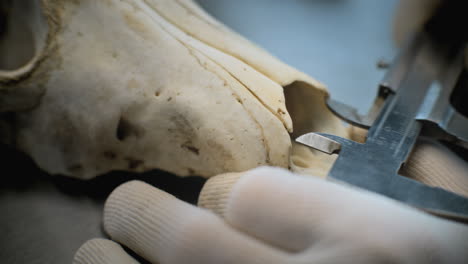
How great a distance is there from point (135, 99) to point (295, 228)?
0.40 metres

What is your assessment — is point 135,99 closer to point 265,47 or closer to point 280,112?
point 280,112

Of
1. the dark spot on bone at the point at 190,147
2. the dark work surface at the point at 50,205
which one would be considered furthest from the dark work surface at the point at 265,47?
the dark spot on bone at the point at 190,147

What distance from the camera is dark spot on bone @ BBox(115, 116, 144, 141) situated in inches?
29.8

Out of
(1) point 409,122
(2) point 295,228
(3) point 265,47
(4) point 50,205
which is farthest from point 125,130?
(3) point 265,47

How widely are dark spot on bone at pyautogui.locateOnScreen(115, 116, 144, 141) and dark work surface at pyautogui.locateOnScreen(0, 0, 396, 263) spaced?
0.40 feet

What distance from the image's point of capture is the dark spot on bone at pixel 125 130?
2.48 ft

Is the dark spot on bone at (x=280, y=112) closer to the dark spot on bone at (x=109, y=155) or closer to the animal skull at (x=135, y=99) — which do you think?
the animal skull at (x=135, y=99)

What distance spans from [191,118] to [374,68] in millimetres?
846

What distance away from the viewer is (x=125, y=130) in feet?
2.53

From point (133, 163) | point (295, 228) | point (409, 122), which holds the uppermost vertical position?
point (409, 122)

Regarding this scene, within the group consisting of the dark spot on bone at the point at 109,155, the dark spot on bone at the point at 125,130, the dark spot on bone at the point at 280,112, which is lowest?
the dark spot on bone at the point at 109,155

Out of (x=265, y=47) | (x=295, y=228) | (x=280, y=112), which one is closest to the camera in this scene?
(x=295, y=228)

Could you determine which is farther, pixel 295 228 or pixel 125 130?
pixel 125 130

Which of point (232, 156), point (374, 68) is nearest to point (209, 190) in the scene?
point (232, 156)
